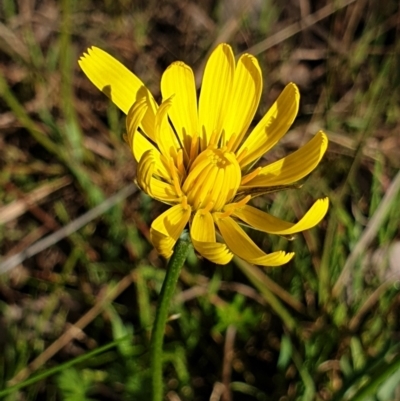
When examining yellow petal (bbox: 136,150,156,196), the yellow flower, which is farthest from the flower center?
yellow petal (bbox: 136,150,156,196)

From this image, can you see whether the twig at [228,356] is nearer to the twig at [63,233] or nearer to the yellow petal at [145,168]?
the twig at [63,233]

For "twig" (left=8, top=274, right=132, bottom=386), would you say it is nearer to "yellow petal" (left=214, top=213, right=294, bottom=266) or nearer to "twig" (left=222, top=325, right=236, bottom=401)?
"twig" (left=222, top=325, right=236, bottom=401)

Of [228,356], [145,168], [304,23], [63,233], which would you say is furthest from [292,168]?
[304,23]

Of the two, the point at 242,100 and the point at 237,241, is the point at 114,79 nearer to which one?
the point at 242,100

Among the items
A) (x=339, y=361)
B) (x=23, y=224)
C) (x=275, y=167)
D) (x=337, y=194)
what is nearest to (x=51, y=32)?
(x=23, y=224)

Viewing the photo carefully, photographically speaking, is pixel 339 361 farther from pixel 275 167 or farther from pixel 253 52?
pixel 253 52

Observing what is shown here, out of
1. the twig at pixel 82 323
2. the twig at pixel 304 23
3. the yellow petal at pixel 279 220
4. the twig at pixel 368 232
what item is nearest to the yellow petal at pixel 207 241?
the yellow petal at pixel 279 220

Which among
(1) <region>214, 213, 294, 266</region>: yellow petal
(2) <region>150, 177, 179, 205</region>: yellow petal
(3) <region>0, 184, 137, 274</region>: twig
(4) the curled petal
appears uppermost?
(4) the curled petal
